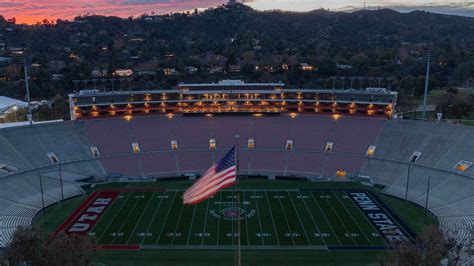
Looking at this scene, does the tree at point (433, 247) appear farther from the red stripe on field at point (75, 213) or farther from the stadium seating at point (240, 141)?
the red stripe on field at point (75, 213)

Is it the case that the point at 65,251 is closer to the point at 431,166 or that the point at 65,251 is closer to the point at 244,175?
the point at 244,175

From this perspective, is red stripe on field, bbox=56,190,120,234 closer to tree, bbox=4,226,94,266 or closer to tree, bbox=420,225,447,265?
tree, bbox=4,226,94,266

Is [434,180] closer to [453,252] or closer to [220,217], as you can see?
[453,252]

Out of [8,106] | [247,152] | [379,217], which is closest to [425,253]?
[379,217]

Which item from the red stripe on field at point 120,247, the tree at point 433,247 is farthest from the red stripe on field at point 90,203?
the tree at point 433,247

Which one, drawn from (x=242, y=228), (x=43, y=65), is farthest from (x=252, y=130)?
(x=43, y=65)
